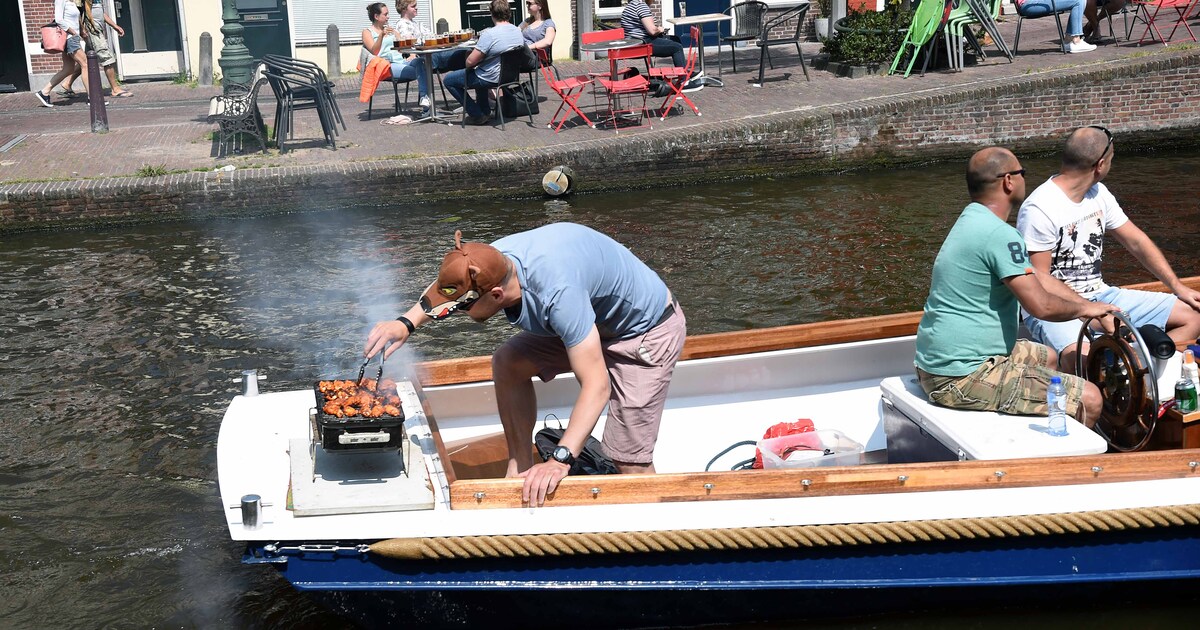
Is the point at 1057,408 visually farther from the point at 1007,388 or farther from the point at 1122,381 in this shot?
the point at 1122,381

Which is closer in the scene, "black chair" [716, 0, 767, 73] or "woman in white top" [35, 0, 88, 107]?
"black chair" [716, 0, 767, 73]

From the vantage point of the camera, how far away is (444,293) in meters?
3.54

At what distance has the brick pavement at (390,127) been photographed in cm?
1166

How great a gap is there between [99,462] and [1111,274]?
657 centimetres

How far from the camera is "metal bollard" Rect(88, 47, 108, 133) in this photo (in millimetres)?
12734

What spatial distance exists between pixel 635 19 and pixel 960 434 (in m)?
10.2

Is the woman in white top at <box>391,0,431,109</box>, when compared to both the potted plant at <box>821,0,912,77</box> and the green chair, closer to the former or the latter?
the potted plant at <box>821,0,912,77</box>

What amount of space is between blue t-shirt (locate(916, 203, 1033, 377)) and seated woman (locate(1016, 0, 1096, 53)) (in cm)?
1108

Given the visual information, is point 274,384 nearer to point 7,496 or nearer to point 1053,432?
point 7,496

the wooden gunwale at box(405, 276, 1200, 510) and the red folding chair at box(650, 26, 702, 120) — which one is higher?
the red folding chair at box(650, 26, 702, 120)

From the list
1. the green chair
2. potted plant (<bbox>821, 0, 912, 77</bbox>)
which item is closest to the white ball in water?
potted plant (<bbox>821, 0, 912, 77</bbox>)

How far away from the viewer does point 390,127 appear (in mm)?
13016

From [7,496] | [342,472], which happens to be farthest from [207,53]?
[342,472]

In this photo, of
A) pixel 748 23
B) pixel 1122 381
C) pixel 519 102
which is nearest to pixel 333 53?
pixel 519 102
